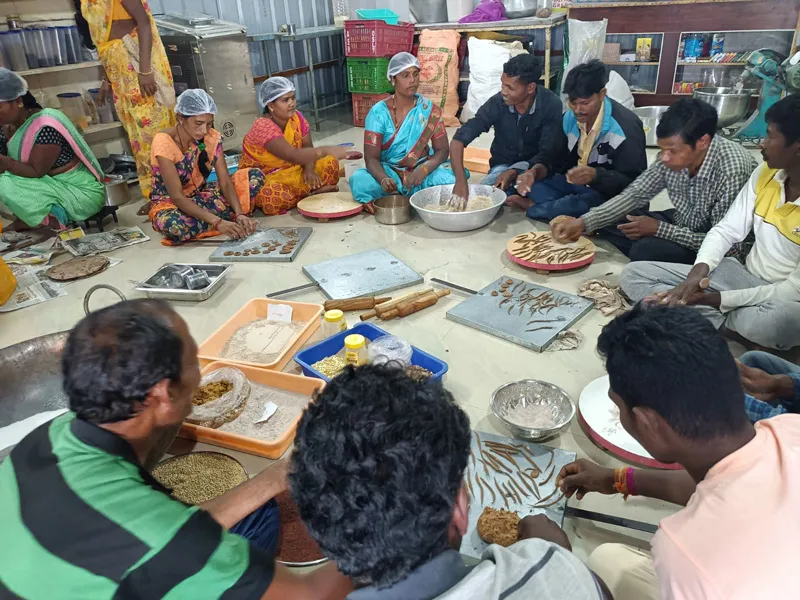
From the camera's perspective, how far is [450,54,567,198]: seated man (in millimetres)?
4051

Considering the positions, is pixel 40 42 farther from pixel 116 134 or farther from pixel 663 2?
pixel 663 2

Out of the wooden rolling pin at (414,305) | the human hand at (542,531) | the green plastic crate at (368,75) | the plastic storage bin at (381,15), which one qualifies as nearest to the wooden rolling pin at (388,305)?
the wooden rolling pin at (414,305)

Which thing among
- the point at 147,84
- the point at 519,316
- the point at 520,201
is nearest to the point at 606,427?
the point at 519,316

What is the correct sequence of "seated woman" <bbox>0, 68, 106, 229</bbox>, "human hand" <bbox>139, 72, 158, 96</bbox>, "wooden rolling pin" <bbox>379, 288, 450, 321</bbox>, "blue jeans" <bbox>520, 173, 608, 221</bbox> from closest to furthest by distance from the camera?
"wooden rolling pin" <bbox>379, 288, 450, 321</bbox>
"blue jeans" <bbox>520, 173, 608, 221</bbox>
"seated woman" <bbox>0, 68, 106, 229</bbox>
"human hand" <bbox>139, 72, 158, 96</bbox>

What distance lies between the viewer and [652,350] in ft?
3.92

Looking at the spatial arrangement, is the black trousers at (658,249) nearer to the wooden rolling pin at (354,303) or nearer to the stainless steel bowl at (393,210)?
the wooden rolling pin at (354,303)

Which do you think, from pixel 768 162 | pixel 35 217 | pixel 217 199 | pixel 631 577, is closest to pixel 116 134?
pixel 35 217

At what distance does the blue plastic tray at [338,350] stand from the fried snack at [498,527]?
674mm

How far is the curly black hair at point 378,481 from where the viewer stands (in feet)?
2.76

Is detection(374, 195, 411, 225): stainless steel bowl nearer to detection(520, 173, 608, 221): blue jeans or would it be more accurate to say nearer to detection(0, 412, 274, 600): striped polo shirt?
detection(520, 173, 608, 221): blue jeans

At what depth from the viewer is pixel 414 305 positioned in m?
3.04

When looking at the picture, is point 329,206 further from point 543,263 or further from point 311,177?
point 543,263

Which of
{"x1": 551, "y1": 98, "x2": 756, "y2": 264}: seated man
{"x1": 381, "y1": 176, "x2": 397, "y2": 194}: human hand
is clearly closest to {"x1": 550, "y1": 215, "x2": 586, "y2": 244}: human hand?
{"x1": 551, "y1": 98, "x2": 756, "y2": 264}: seated man

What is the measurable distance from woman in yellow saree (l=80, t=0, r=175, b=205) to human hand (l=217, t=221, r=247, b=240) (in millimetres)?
1415
